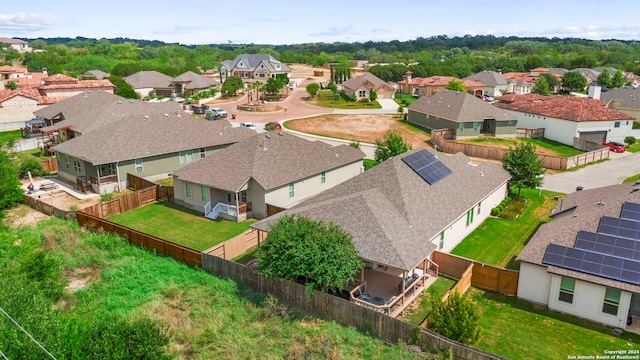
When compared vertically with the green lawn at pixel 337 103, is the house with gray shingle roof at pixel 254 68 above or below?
above

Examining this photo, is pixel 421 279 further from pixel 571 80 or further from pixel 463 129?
pixel 571 80

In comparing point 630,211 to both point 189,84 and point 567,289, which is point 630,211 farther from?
point 189,84

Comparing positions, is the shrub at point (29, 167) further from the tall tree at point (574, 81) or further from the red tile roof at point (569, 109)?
the tall tree at point (574, 81)

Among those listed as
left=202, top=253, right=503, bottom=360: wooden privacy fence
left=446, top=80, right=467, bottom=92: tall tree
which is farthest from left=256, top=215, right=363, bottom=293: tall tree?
left=446, top=80, right=467, bottom=92: tall tree

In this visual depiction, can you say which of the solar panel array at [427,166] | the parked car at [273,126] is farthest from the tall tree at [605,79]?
the solar panel array at [427,166]

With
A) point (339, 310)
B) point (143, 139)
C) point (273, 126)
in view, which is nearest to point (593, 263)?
point (339, 310)

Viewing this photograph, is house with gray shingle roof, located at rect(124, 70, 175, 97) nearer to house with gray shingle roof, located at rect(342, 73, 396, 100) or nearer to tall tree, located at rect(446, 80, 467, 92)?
house with gray shingle roof, located at rect(342, 73, 396, 100)

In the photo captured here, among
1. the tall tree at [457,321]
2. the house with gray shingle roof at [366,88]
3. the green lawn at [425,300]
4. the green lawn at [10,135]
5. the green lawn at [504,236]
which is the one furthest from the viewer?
the house with gray shingle roof at [366,88]
